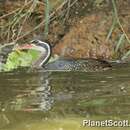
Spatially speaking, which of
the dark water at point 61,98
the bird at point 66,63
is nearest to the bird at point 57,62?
the bird at point 66,63

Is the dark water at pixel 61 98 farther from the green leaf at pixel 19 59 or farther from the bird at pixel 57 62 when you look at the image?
the green leaf at pixel 19 59

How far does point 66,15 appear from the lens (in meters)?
10.0

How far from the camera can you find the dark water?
21.3 feet

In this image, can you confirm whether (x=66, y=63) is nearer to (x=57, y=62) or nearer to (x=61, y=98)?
(x=57, y=62)

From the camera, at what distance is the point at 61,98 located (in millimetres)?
7371

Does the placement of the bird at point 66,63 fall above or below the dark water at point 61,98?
above

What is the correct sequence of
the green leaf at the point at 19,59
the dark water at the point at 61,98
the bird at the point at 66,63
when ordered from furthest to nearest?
1. the green leaf at the point at 19,59
2. the bird at the point at 66,63
3. the dark water at the point at 61,98

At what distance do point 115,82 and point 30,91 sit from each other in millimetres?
1012

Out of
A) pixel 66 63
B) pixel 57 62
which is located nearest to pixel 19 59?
pixel 57 62

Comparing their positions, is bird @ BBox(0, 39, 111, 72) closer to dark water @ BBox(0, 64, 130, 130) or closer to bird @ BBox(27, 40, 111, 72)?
bird @ BBox(27, 40, 111, 72)

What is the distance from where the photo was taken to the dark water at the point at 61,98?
6480mm

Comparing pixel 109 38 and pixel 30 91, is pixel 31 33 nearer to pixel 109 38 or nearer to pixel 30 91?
pixel 109 38

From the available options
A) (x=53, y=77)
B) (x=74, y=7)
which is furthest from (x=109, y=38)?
(x=53, y=77)

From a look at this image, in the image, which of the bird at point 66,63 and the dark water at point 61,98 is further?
the bird at point 66,63
